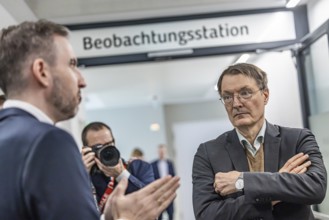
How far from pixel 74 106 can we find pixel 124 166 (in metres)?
1.27

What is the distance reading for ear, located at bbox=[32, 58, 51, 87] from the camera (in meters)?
0.94

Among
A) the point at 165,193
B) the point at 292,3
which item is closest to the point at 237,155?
the point at 165,193

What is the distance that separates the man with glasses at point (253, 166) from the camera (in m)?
1.45

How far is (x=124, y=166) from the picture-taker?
88.3 inches

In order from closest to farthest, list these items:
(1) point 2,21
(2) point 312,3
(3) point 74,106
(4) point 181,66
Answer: (3) point 74,106, (1) point 2,21, (2) point 312,3, (4) point 181,66

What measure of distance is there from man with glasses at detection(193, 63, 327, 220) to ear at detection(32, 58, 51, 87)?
79 centimetres

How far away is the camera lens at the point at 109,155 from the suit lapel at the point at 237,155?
2.21ft

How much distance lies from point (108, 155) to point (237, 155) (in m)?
0.75

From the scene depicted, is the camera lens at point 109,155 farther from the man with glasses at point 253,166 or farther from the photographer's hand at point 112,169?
the man with glasses at point 253,166

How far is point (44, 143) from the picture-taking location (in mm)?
856

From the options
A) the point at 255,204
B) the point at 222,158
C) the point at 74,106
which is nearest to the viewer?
the point at 74,106

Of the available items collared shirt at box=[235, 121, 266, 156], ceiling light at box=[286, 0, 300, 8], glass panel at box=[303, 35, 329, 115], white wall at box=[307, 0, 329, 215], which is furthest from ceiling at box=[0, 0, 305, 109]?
collared shirt at box=[235, 121, 266, 156]

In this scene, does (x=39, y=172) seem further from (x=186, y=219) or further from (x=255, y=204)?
(x=186, y=219)

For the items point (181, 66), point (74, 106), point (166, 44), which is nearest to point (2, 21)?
point (166, 44)
